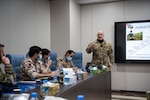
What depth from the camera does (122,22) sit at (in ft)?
15.6

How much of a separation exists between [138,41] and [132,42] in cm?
14

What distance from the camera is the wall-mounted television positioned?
15.0 ft

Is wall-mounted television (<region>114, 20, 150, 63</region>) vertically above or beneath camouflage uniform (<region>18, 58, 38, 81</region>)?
above

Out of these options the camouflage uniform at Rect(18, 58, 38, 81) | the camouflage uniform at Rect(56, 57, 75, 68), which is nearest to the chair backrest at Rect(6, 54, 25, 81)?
the camouflage uniform at Rect(18, 58, 38, 81)

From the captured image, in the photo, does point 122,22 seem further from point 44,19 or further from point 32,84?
point 32,84

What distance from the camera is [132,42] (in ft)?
15.4

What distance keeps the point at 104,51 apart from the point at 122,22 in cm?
118

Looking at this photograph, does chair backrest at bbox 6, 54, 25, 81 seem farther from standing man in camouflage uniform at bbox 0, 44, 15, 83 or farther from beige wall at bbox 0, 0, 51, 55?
beige wall at bbox 0, 0, 51, 55

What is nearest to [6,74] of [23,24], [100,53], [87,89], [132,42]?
[87,89]

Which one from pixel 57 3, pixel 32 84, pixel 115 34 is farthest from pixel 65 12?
pixel 32 84

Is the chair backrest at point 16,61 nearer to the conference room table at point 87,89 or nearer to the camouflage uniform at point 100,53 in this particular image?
the conference room table at point 87,89

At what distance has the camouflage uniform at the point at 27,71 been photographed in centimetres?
236

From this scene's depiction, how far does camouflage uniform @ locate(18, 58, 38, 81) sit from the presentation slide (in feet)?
9.79

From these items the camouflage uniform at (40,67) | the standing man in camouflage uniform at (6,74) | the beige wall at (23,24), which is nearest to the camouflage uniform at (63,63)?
the camouflage uniform at (40,67)
